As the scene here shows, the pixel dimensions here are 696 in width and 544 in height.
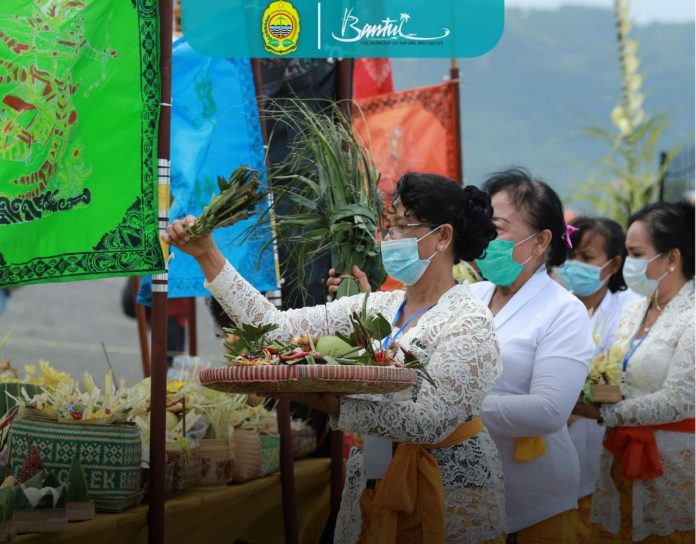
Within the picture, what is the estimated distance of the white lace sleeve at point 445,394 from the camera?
2898 millimetres

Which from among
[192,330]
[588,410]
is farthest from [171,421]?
[192,330]

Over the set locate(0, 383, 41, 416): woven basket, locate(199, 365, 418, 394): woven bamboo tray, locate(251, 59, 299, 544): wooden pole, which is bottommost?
locate(251, 59, 299, 544): wooden pole

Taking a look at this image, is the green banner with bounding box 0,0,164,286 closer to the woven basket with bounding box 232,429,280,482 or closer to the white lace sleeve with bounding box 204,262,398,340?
the white lace sleeve with bounding box 204,262,398,340

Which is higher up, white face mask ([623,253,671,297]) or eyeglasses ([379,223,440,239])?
eyeglasses ([379,223,440,239])

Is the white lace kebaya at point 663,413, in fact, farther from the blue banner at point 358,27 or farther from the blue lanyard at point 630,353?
the blue banner at point 358,27

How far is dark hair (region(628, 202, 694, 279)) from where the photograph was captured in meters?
4.83

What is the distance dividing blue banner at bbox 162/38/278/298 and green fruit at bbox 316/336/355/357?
1469 millimetres

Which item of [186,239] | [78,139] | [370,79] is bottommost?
[186,239]

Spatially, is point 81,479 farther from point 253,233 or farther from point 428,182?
point 428,182

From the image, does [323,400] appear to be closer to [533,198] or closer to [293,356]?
[293,356]

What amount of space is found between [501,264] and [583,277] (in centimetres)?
195

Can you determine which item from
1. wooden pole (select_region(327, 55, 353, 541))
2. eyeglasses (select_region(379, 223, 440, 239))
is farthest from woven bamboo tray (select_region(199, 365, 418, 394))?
wooden pole (select_region(327, 55, 353, 541))

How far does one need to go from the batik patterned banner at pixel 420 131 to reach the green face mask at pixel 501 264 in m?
2.12

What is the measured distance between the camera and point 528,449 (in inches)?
141
